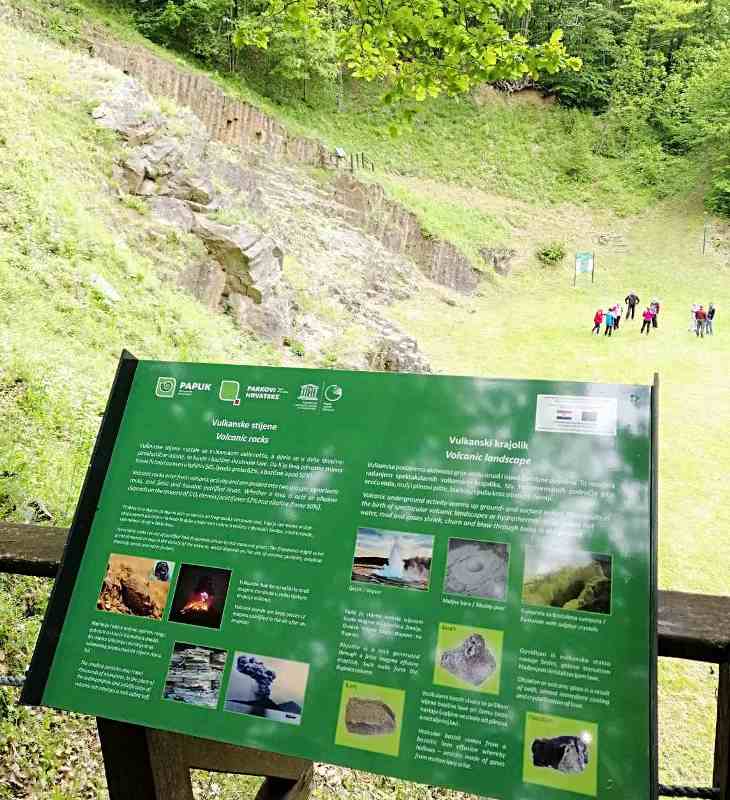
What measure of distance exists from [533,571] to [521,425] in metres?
0.30

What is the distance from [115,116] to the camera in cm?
964

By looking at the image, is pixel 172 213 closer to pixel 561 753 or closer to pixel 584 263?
pixel 561 753

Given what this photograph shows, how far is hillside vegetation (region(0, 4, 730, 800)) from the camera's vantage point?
3.25 m

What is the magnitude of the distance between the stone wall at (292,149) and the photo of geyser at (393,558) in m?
19.6

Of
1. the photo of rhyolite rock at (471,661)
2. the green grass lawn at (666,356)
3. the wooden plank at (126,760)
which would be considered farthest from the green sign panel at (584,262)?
the wooden plank at (126,760)

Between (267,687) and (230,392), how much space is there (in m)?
0.68

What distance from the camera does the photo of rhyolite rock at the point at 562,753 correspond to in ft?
3.68

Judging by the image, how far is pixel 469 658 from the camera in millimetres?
1207

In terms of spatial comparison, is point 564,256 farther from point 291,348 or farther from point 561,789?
point 561,789

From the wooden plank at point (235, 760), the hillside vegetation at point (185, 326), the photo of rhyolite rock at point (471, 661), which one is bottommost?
the wooden plank at point (235, 760)

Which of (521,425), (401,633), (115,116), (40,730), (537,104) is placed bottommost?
(40,730)

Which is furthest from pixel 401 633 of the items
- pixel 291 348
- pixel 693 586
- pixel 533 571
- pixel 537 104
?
pixel 537 104

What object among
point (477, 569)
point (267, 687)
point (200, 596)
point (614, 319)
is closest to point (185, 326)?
point (200, 596)

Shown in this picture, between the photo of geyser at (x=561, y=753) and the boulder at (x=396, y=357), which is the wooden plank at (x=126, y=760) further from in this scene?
the boulder at (x=396, y=357)
